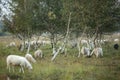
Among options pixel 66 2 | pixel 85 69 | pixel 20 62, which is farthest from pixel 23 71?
pixel 66 2

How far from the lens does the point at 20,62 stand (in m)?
26.1

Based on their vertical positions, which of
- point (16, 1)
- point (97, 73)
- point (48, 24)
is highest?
point (16, 1)

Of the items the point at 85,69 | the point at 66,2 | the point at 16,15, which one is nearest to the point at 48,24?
the point at 16,15

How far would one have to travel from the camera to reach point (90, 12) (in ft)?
123

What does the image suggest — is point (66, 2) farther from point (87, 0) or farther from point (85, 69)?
point (85, 69)

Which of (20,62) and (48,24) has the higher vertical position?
(48,24)

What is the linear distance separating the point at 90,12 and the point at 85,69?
1188 cm

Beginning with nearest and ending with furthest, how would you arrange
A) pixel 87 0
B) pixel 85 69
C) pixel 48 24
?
pixel 85 69, pixel 87 0, pixel 48 24

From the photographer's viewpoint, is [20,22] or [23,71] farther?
[20,22]

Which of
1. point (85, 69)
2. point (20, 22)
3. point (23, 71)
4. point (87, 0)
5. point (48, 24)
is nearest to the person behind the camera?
point (23, 71)

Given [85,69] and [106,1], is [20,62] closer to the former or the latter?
[85,69]

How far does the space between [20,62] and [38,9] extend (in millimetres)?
23454

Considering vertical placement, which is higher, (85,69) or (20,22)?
(20,22)

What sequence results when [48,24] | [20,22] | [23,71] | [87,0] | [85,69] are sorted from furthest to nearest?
[48,24] < [20,22] < [87,0] < [85,69] < [23,71]
